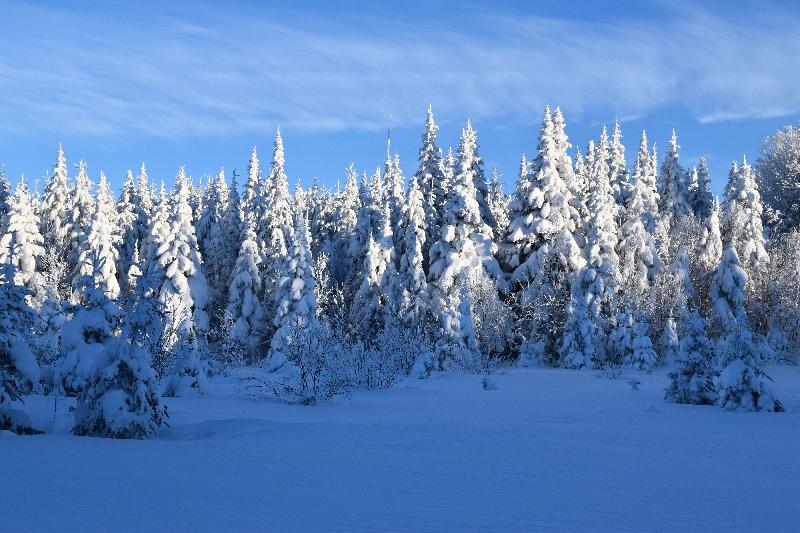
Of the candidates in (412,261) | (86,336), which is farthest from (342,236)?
(86,336)

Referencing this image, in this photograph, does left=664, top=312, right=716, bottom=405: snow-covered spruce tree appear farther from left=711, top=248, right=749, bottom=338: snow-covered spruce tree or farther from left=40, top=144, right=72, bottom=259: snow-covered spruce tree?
left=40, top=144, right=72, bottom=259: snow-covered spruce tree

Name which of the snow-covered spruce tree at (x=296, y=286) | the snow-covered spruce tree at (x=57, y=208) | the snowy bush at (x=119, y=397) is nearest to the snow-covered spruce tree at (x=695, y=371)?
the snowy bush at (x=119, y=397)

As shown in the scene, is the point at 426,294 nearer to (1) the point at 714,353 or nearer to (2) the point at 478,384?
(2) the point at 478,384

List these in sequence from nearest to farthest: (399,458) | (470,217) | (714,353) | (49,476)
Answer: (49,476), (399,458), (714,353), (470,217)

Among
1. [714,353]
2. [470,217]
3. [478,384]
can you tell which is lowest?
[478,384]

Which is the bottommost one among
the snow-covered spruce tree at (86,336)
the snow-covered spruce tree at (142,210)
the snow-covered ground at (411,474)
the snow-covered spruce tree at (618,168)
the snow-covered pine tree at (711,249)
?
the snow-covered ground at (411,474)

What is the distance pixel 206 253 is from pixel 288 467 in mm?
48195

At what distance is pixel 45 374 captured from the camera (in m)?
15.0

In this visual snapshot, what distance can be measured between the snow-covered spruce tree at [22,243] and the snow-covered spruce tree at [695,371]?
30.7 meters

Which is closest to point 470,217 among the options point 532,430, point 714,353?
point 714,353

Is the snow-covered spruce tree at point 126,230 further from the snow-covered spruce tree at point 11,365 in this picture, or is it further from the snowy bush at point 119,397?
the snowy bush at point 119,397

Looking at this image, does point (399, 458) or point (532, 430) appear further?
point (532, 430)

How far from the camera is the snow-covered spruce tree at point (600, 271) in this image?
34562 millimetres

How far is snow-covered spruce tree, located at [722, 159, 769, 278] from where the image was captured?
1540 inches
